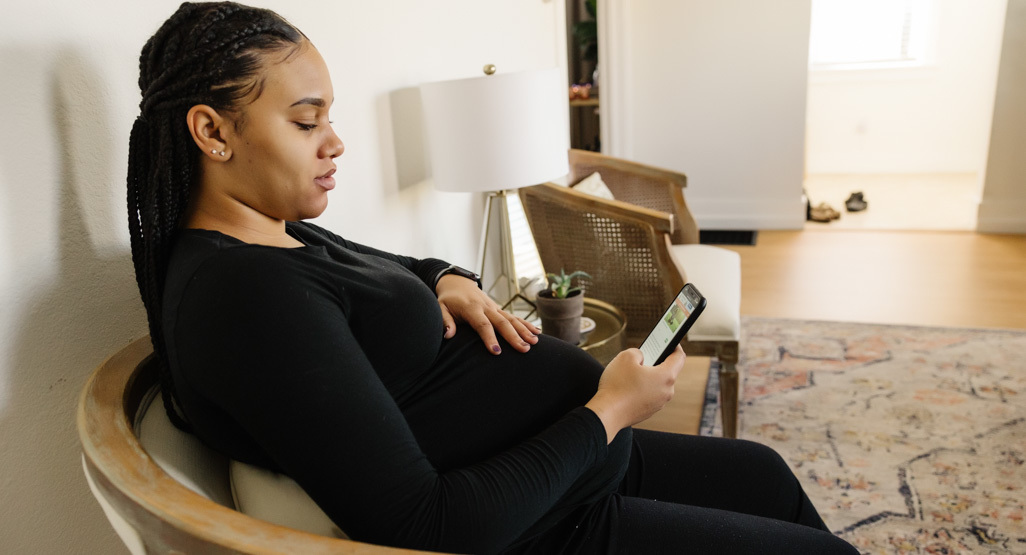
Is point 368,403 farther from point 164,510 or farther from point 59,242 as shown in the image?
point 59,242

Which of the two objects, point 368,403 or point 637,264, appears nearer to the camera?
point 368,403

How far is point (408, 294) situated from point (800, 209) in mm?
3904

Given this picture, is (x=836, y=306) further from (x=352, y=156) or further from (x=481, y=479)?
(x=481, y=479)

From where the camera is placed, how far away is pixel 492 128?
1.72 m

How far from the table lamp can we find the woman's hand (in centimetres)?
63

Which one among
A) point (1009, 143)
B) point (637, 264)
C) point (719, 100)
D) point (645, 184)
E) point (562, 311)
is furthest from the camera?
point (719, 100)

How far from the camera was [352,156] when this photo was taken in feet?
5.40

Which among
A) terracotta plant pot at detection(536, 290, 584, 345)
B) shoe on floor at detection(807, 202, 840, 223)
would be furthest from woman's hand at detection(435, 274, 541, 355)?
shoe on floor at detection(807, 202, 840, 223)

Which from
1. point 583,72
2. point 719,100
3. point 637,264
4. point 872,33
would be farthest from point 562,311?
point 872,33

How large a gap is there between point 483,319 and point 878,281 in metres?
2.91

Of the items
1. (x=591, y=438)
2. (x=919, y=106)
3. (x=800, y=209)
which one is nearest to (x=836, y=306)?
(x=800, y=209)

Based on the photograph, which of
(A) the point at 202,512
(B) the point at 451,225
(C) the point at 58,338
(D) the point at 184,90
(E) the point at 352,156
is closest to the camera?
(A) the point at 202,512

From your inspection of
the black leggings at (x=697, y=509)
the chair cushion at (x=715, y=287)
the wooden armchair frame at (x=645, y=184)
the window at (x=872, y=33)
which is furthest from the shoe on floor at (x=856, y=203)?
the black leggings at (x=697, y=509)

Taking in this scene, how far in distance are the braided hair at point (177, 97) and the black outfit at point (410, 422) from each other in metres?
0.04
